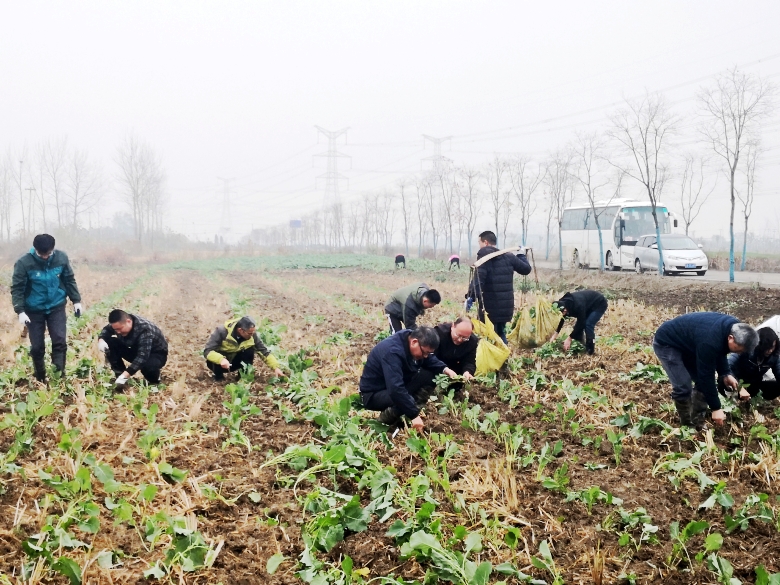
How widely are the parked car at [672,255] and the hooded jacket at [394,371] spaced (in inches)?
718

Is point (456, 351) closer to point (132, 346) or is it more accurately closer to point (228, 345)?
point (228, 345)

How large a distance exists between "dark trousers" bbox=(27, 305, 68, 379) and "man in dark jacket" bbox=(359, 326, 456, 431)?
3843 millimetres

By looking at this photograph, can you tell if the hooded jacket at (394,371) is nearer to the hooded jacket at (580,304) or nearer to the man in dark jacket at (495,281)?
the man in dark jacket at (495,281)

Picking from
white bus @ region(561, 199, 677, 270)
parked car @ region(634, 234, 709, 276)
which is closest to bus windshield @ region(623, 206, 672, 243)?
white bus @ region(561, 199, 677, 270)

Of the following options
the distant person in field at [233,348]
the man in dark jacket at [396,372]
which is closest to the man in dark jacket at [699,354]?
the man in dark jacket at [396,372]

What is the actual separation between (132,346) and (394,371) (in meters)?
3.47

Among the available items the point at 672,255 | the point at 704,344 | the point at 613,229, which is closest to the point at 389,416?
the point at 704,344

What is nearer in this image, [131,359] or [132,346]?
[132,346]

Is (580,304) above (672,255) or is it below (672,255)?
below

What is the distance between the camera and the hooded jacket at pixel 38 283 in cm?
685

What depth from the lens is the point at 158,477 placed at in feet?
15.2

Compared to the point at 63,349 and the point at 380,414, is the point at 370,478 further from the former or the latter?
the point at 63,349

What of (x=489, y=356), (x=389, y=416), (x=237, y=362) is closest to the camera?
(x=389, y=416)

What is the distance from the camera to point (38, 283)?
22.9 ft
